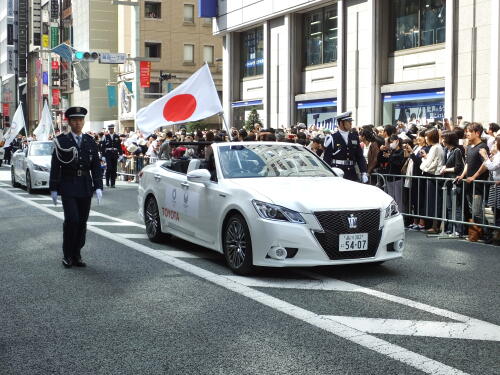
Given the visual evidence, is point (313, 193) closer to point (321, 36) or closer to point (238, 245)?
point (238, 245)

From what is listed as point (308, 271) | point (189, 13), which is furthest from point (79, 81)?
point (308, 271)

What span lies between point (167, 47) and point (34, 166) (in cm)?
4220

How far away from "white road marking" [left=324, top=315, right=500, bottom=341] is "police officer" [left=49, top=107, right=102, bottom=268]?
3887 millimetres

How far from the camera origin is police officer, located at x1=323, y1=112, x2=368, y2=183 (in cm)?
1259

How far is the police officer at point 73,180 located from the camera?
904 centimetres

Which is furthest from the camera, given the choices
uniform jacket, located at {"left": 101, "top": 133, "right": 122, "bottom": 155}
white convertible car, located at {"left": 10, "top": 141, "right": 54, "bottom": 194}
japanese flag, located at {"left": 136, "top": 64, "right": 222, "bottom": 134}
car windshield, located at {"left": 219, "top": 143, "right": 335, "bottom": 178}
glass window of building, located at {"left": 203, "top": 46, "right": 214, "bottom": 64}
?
glass window of building, located at {"left": 203, "top": 46, "right": 214, "bottom": 64}

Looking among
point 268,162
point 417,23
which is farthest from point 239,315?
point 417,23

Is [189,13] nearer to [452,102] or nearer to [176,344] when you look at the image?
[452,102]

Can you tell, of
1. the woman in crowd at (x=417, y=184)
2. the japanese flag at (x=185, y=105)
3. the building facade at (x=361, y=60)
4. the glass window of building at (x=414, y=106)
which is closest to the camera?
the woman in crowd at (x=417, y=184)

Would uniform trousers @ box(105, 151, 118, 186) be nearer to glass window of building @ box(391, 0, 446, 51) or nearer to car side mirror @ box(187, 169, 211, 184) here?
glass window of building @ box(391, 0, 446, 51)

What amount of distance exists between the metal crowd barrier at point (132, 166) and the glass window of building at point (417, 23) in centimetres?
969

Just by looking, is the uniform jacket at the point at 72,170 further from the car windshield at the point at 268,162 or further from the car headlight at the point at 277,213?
the car headlight at the point at 277,213

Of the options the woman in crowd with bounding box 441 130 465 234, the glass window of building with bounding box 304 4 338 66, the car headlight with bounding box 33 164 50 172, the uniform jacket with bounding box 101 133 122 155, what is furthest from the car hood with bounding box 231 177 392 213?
the glass window of building with bounding box 304 4 338 66

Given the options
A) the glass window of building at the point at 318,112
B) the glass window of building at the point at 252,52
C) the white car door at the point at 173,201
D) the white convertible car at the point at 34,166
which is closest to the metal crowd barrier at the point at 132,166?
the white convertible car at the point at 34,166
